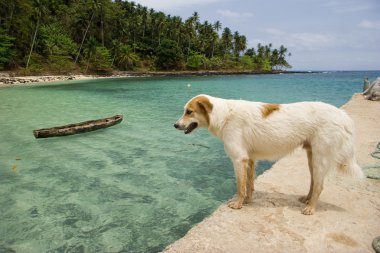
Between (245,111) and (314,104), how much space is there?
1190 mm

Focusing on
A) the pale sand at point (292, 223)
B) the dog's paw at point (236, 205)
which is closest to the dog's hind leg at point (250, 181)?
the pale sand at point (292, 223)

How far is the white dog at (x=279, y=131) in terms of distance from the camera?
481cm

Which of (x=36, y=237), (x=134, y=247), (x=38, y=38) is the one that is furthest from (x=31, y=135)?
(x=38, y=38)

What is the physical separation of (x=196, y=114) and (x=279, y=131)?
147cm

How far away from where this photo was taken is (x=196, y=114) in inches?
204

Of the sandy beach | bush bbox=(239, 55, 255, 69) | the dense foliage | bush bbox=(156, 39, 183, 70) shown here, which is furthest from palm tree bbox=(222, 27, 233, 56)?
the sandy beach

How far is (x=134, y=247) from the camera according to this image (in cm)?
526

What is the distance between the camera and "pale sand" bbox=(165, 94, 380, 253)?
423 centimetres

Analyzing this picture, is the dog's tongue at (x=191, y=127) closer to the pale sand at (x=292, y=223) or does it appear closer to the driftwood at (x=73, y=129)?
the pale sand at (x=292, y=223)

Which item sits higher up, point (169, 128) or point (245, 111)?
point (245, 111)

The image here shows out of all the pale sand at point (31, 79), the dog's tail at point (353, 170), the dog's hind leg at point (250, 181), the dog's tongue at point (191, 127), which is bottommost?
the pale sand at point (31, 79)

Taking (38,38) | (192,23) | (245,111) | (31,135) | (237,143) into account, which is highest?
(192,23)

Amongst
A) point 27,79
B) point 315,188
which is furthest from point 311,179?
point 27,79

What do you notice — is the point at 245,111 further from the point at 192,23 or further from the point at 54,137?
the point at 192,23
